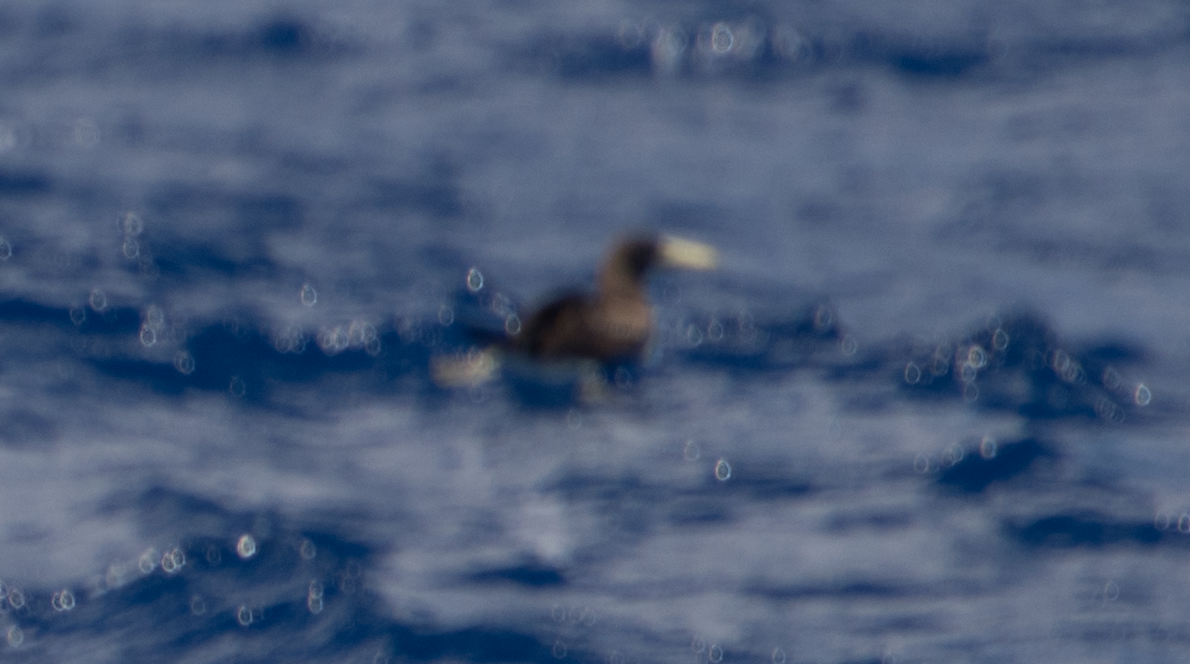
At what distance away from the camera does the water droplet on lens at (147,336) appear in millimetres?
9977

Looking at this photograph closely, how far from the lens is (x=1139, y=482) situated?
883 centimetres

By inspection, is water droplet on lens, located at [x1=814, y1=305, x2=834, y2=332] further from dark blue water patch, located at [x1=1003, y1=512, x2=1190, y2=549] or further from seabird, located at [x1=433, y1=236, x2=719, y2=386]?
dark blue water patch, located at [x1=1003, y1=512, x2=1190, y2=549]

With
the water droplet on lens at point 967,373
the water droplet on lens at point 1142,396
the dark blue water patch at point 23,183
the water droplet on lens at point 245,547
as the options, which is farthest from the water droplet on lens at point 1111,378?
the dark blue water patch at point 23,183

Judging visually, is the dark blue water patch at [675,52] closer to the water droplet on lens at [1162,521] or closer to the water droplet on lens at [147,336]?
the water droplet on lens at [147,336]

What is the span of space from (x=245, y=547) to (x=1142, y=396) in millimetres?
5232

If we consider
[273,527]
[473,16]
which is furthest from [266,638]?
Result: [473,16]

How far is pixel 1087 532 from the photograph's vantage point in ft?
27.4

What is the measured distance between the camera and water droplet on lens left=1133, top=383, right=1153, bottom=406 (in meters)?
9.89

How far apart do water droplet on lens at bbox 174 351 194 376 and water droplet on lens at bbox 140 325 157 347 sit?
236 mm

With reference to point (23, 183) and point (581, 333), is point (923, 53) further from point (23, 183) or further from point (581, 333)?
point (23, 183)

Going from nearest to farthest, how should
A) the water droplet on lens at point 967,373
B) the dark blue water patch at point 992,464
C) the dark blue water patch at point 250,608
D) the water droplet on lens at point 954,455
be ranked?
the dark blue water patch at point 250,608 < the dark blue water patch at point 992,464 < the water droplet on lens at point 954,455 < the water droplet on lens at point 967,373

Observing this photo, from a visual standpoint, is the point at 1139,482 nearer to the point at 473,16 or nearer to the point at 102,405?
the point at 102,405

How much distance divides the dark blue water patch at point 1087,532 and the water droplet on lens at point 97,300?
214 inches

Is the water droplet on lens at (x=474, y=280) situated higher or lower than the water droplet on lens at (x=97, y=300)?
higher
